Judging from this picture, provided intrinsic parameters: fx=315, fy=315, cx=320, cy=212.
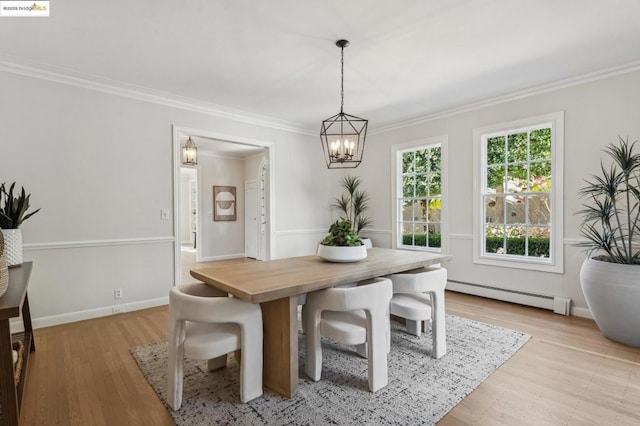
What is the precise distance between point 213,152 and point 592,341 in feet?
23.0

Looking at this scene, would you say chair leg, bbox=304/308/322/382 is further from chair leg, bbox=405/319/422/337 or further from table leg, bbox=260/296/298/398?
chair leg, bbox=405/319/422/337

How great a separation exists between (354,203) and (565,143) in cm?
309

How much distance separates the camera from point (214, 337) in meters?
1.86

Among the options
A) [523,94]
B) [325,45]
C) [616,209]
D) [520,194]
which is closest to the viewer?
[325,45]

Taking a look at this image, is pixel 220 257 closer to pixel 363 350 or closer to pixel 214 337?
pixel 363 350

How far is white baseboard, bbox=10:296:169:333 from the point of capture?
120 inches

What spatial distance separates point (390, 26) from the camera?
2457 mm

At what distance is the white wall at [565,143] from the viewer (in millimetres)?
3178

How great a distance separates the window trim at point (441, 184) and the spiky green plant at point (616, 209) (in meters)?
1.53

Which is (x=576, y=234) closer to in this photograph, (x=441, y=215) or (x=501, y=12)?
(x=441, y=215)

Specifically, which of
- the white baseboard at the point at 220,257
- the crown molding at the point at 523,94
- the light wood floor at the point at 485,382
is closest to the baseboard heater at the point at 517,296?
the light wood floor at the point at 485,382

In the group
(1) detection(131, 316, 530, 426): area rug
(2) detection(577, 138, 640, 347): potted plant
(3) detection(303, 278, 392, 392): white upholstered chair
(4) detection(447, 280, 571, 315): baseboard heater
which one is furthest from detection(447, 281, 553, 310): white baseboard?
(3) detection(303, 278, 392, 392): white upholstered chair

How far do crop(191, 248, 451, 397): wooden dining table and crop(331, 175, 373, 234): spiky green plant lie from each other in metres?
3.15

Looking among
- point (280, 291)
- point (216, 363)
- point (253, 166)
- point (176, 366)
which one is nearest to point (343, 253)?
point (280, 291)
